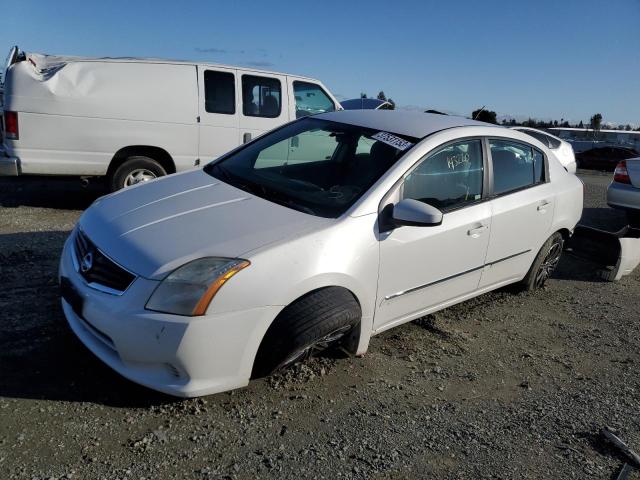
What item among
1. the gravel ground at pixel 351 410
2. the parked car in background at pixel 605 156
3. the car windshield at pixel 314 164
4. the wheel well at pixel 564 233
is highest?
the car windshield at pixel 314 164

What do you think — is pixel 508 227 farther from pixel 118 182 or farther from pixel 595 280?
pixel 118 182

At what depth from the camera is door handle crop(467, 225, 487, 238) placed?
3697 mm

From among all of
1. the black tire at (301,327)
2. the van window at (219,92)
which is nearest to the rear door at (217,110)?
the van window at (219,92)

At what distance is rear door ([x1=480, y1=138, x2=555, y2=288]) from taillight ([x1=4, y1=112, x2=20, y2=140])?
537cm

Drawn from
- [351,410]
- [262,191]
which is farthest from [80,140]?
[351,410]

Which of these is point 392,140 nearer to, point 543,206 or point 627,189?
point 543,206

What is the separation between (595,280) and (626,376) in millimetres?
2252

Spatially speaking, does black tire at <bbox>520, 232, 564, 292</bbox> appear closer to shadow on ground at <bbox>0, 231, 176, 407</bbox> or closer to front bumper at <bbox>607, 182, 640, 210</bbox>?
front bumper at <bbox>607, 182, 640, 210</bbox>

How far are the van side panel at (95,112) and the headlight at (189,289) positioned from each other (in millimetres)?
4776

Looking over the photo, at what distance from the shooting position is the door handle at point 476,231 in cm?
370

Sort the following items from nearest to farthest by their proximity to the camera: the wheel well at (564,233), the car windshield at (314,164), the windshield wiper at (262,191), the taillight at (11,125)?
the windshield wiper at (262,191), the car windshield at (314,164), the wheel well at (564,233), the taillight at (11,125)

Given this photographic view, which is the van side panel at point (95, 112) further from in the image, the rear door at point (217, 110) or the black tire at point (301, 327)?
the black tire at point (301, 327)

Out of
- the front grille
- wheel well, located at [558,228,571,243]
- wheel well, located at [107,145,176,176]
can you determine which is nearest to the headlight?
the front grille

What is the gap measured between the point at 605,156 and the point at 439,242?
91.4 feet
